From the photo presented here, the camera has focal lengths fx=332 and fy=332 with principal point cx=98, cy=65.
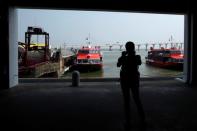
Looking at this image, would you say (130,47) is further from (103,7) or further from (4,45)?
(4,45)

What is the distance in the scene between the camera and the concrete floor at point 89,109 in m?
7.60

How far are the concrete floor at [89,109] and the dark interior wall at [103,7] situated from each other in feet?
4.35

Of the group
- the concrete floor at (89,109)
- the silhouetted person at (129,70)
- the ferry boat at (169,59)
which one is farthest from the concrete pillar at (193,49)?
the ferry boat at (169,59)

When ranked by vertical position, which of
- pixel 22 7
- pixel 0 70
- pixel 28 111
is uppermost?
pixel 22 7

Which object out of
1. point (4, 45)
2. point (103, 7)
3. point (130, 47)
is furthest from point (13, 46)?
point (130, 47)

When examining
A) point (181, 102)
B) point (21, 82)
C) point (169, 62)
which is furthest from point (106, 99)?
point (169, 62)

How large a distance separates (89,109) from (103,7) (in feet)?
20.6

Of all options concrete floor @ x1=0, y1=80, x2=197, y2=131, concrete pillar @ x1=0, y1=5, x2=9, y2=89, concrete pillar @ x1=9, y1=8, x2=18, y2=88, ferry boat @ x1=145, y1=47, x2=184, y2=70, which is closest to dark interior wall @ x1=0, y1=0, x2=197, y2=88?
concrete pillar @ x1=0, y1=5, x2=9, y2=89

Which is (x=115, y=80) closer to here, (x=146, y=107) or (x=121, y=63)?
(x=146, y=107)

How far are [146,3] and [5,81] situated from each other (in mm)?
6924

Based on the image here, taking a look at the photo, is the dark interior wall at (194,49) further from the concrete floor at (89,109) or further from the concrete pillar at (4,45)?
the concrete pillar at (4,45)

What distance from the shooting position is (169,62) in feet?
153

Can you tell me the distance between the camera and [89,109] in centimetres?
947

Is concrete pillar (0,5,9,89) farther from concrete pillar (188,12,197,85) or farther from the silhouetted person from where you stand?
concrete pillar (188,12,197,85)
